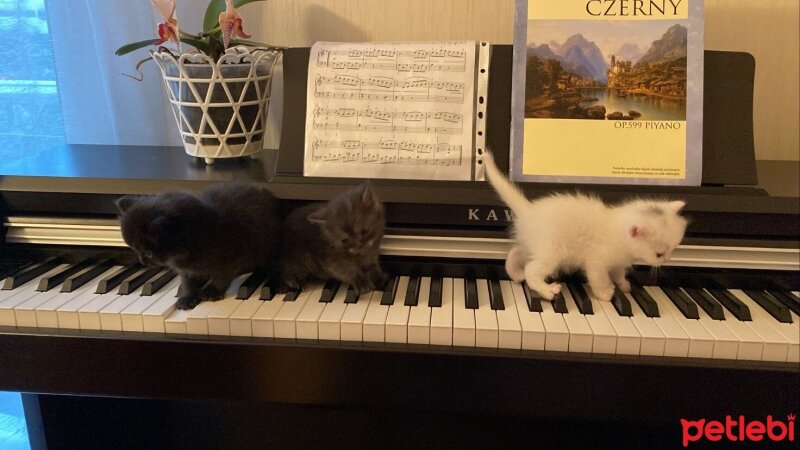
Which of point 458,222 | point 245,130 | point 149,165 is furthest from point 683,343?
point 149,165

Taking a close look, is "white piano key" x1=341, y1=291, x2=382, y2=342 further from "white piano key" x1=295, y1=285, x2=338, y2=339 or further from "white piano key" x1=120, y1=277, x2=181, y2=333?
"white piano key" x1=120, y1=277, x2=181, y2=333

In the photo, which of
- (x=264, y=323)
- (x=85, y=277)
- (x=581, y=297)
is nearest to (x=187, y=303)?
(x=264, y=323)

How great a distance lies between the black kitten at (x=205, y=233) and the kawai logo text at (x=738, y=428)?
81 centimetres

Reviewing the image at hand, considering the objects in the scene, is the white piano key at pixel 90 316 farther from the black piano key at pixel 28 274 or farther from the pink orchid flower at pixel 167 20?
the pink orchid flower at pixel 167 20

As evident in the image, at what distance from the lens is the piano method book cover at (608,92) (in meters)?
1.19

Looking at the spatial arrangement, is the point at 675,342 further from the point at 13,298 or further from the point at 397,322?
the point at 13,298

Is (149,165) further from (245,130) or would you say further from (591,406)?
(591,406)

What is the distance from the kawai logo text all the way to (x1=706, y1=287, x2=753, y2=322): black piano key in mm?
173

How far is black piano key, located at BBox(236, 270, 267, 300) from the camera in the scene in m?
1.15

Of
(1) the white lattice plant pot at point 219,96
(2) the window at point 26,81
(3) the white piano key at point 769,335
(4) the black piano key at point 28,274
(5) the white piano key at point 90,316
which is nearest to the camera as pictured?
(3) the white piano key at point 769,335

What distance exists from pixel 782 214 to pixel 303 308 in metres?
0.89

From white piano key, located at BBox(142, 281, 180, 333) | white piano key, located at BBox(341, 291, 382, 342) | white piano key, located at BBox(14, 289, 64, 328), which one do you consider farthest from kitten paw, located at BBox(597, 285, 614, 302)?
white piano key, located at BBox(14, 289, 64, 328)

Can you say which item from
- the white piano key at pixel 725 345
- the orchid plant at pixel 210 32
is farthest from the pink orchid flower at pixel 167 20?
the white piano key at pixel 725 345

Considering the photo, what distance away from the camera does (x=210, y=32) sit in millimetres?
1381
